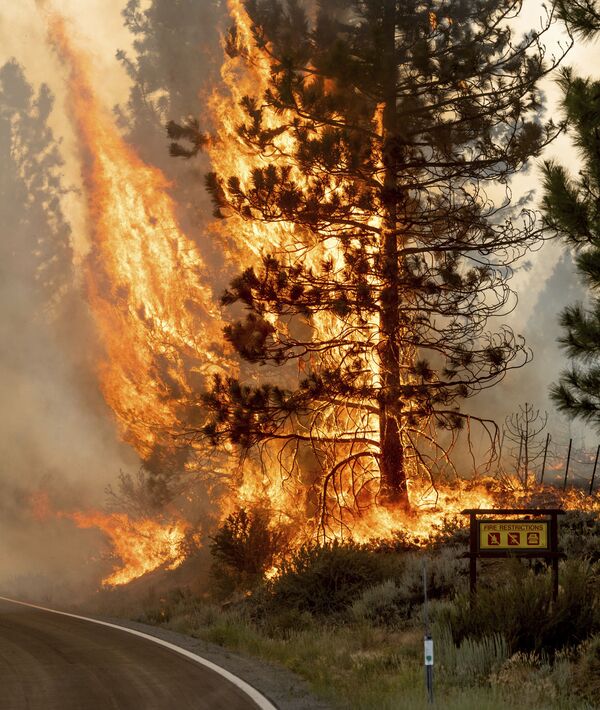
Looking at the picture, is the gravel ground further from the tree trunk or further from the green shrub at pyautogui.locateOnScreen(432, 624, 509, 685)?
the tree trunk

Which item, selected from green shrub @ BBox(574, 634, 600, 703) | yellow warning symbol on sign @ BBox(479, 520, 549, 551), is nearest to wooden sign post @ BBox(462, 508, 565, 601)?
yellow warning symbol on sign @ BBox(479, 520, 549, 551)

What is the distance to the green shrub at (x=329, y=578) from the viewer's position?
18.7 meters

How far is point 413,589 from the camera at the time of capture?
57.2ft

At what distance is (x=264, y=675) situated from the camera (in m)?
12.9

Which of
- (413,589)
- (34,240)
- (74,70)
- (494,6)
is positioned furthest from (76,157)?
(413,589)

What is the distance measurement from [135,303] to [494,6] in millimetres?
13639

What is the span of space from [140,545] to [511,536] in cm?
2531

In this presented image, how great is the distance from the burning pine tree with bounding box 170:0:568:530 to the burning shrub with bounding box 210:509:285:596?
150 centimetres

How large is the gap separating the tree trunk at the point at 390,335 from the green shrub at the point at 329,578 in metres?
4.22

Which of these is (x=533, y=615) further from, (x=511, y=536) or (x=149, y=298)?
(x=149, y=298)

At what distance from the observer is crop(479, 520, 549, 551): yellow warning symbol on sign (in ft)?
46.7

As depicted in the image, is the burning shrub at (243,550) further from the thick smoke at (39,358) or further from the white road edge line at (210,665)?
the thick smoke at (39,358)

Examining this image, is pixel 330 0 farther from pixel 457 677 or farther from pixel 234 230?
pixel 457 677

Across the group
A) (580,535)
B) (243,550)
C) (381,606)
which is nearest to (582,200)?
(580,535)
